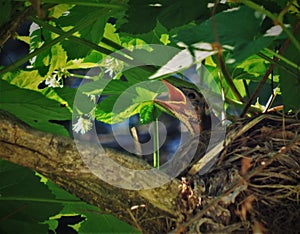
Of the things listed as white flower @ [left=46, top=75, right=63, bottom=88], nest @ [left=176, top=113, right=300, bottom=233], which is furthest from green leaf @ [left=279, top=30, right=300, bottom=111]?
white flower @ [left=46, top=75, right=63, bottom=88]

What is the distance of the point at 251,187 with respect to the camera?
113 cm

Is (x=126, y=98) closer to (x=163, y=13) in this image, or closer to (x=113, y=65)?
(x=113, y=65)

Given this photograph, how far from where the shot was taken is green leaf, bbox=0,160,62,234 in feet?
4.17

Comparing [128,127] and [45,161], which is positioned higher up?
[45,161]

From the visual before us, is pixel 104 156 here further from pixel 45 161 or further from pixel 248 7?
pixel 248 7

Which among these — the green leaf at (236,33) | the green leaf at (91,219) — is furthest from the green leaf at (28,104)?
the green leaf at (236,33)

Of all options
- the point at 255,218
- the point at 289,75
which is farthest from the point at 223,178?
the point at 289,75

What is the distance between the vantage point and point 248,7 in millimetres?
901

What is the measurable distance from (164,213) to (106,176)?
109 millimetres

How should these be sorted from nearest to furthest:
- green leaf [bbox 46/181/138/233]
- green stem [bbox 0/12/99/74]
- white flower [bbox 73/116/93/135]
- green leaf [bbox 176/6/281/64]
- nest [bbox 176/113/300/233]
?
green leaf [bbox 176/6/281/64] < nest [bbox 176/113/300/233] < green stem [bbox 0/12/99/74] < green leaf [bbox 46/181/138/233] < white flower [bbox 73/116/93/135]

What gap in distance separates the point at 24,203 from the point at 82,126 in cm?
25

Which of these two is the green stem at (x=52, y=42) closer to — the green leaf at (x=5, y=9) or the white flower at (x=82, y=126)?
the green leaf at (x=5, y=9)

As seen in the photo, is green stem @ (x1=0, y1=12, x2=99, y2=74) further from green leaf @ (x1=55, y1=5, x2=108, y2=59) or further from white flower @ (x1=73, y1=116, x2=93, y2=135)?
white flower @ (x1=73, y1=116, x2=93, y2=135)

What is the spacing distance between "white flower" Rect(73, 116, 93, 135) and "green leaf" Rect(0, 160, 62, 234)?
0.64 feet
